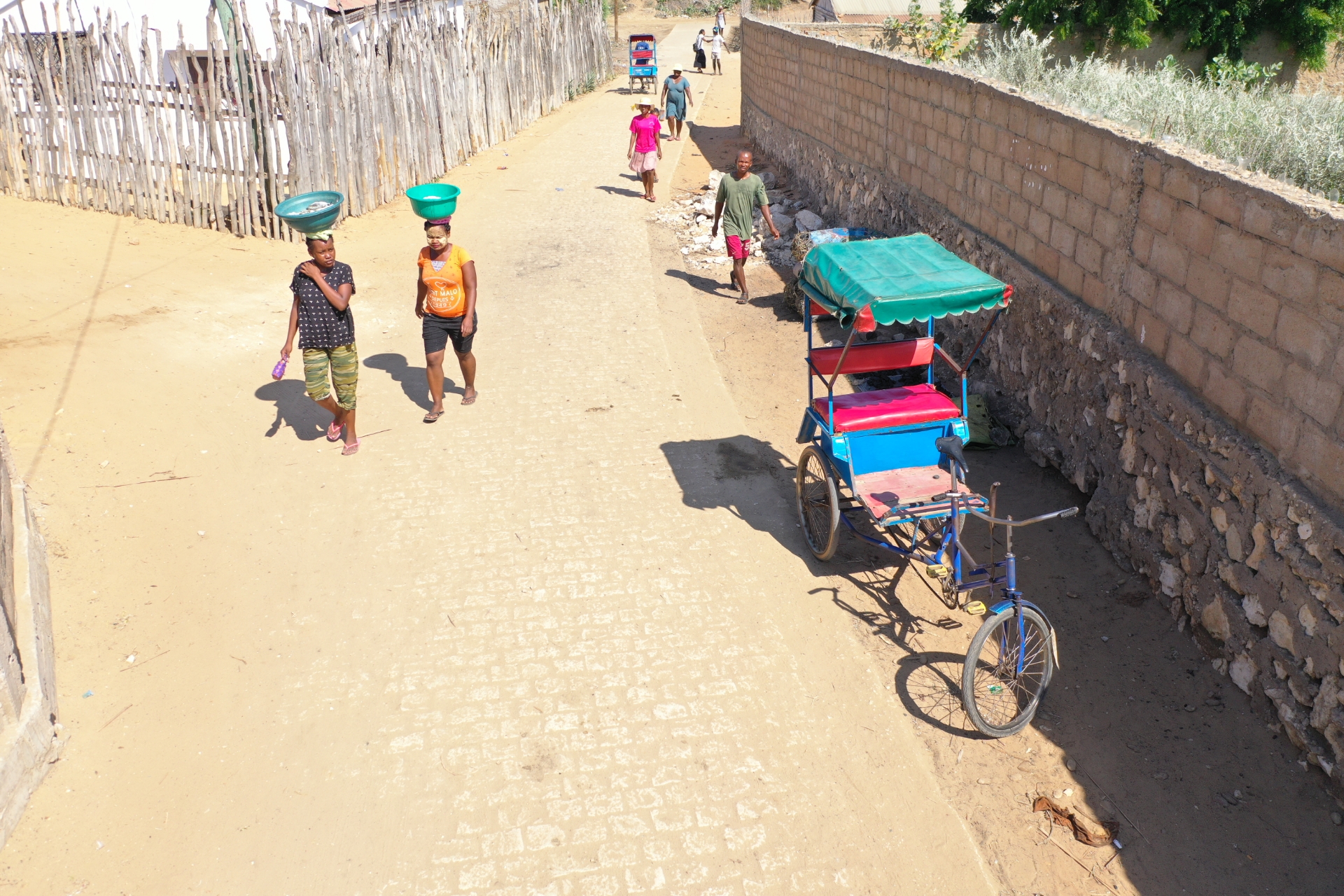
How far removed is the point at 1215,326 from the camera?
5.10 metres

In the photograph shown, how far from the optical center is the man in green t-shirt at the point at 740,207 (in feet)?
34.1

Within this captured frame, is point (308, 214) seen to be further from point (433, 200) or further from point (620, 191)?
point (620, 191)

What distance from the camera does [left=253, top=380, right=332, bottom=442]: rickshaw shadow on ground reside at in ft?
25.1

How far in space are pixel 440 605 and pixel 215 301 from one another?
626cm

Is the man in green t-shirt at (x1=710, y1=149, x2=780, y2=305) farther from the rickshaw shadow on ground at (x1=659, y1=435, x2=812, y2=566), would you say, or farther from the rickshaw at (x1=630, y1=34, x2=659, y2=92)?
the rickshaw at (x1=630, y1=34, x2=659, y2=92)

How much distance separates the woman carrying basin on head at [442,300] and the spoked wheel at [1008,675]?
4.73 meters

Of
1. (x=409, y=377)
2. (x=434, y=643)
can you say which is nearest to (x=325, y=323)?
(x=409, y=377)

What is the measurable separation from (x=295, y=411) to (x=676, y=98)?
49.8 ft

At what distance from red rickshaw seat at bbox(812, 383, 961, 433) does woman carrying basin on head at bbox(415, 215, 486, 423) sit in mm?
3099

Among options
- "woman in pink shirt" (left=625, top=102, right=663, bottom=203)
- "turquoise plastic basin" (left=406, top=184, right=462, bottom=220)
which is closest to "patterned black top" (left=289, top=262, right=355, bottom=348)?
"turquoise plastic basin" (left=406, top=184, right=462, bottom=220)

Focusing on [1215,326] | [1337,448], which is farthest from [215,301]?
[1337,448]

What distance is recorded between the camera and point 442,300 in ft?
24.7

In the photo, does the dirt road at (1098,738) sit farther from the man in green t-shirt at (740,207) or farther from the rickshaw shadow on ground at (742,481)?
the man in green t-shirt at (740,207)

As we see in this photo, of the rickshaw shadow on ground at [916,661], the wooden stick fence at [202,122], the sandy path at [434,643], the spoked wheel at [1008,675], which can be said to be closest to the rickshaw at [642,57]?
the wooden stick fence at [202,122]
